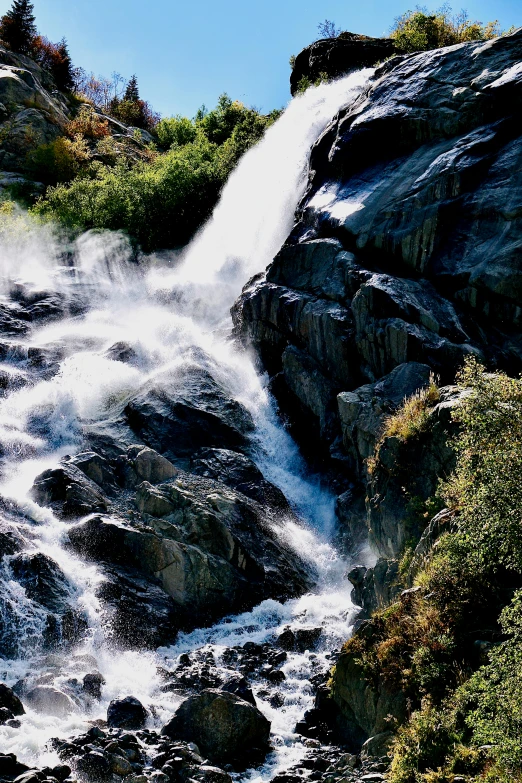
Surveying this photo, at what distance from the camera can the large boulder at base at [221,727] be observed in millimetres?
14070

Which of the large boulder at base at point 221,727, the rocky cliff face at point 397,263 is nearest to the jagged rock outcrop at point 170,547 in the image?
the rocky cliff face at point 397,263

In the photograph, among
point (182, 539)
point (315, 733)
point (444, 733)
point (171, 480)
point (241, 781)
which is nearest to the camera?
point (444, 733)

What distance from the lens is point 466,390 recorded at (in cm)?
1859

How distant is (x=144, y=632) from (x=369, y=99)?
26903mm

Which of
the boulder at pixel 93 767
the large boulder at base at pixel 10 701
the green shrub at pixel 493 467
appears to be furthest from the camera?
the large boulder at base at pixel 10 701

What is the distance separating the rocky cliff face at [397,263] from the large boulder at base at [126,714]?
7679 mm

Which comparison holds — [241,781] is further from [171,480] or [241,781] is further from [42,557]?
[171,480]

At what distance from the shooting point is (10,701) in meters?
14.3

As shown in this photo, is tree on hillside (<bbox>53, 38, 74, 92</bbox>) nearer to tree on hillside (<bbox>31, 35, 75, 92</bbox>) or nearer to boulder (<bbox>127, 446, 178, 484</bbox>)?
tree on hillside (<bbox>31, 35, 75, 92</bbox>)

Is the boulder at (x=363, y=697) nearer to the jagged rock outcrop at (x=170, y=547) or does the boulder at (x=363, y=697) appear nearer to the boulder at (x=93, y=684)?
the boulder at (x=93, y=684)

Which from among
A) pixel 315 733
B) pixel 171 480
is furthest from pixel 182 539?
pixel 315 733

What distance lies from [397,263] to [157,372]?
10626 mm

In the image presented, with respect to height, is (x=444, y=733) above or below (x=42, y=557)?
below

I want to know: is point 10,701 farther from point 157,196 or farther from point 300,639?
point 157,196
